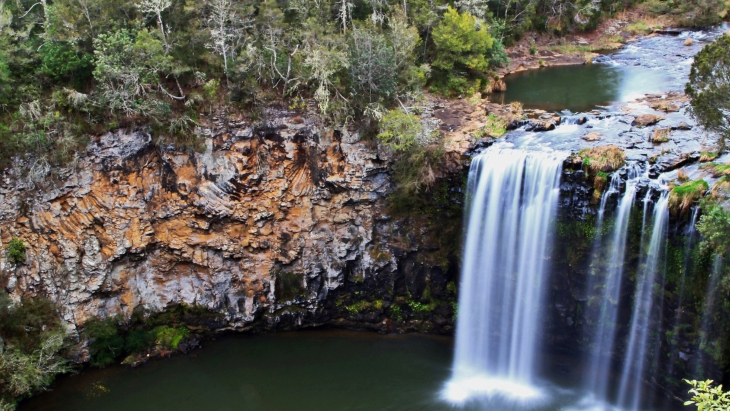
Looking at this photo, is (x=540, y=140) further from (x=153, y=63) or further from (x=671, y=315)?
(x=153, y=63)

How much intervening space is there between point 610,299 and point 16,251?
20.5 meters

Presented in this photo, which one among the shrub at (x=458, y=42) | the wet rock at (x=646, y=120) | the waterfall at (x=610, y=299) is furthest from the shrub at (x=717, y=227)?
the shrub at (x=458, y=42)

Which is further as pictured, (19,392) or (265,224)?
(265,224)

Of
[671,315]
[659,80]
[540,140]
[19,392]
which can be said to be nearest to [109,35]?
[19,392]

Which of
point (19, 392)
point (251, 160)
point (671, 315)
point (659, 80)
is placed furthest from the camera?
point (659, 80)

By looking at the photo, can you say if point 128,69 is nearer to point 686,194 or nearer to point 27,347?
point 27,347

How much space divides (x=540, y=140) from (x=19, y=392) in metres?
19.7

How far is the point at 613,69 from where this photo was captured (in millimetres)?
29750

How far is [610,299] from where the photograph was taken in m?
17.2

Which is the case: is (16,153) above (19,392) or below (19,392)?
above

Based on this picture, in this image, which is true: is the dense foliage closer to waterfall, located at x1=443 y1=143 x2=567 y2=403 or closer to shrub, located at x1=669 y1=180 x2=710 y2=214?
waterfall, located at x1=443 y1=143 x2=567 y2=403

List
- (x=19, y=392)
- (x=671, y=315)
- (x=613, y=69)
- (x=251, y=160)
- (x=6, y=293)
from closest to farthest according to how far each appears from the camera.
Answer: (x=671, y=315), (x=19, y=392), (x=6, y=293), (x=251, y=160), (x=613, y=69)

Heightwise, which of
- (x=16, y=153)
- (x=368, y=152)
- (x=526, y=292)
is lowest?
(x=526, y=292)

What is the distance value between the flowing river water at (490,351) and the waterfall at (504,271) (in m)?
0.04
